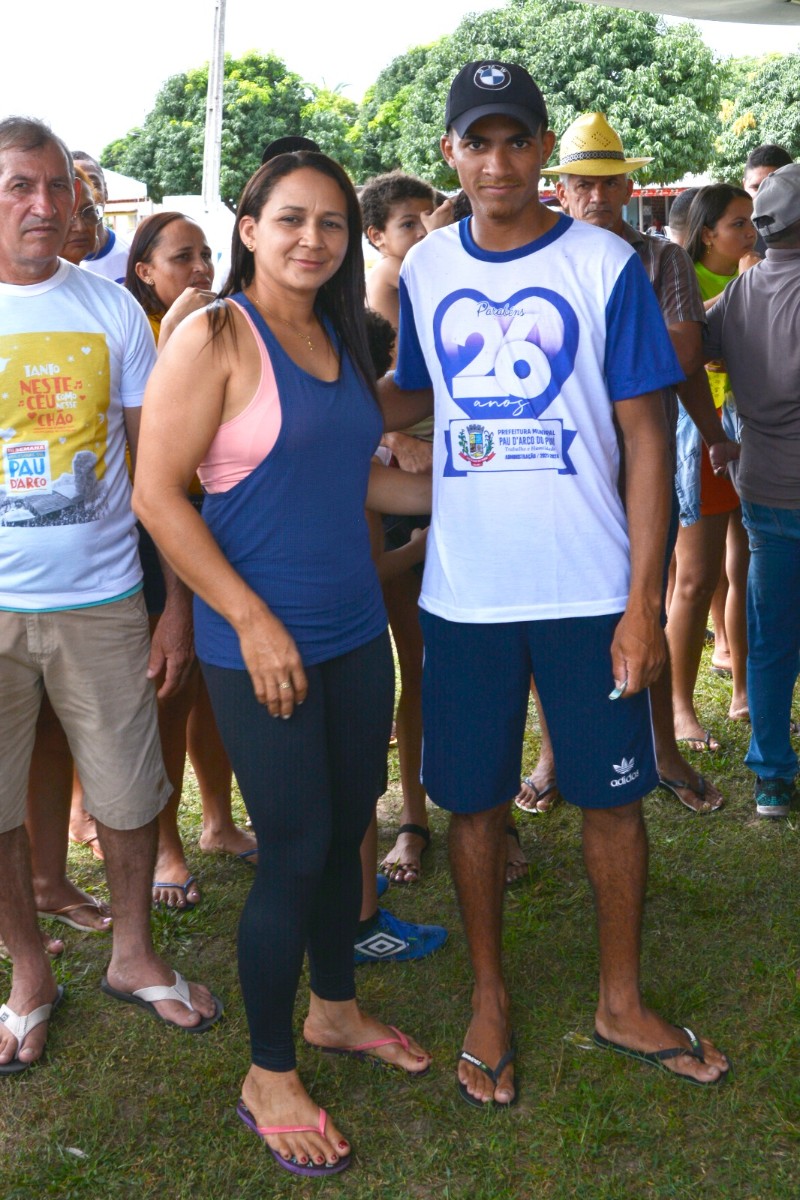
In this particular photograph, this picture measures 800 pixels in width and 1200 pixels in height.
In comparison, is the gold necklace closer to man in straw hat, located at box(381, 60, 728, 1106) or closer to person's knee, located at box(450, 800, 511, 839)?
man in straw hat, located at box(381, 60, 728, 1106)

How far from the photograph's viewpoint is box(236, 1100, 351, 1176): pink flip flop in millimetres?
2574

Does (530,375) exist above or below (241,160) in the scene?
below

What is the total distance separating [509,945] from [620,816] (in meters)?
0.88

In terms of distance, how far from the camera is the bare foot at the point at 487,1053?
278cm

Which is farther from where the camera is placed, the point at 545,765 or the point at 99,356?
the point at 545,765

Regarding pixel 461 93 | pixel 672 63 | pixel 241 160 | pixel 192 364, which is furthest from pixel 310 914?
pixel 241 160

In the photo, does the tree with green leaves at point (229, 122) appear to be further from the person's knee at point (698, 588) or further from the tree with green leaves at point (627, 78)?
the person's knee at point (698, 588)

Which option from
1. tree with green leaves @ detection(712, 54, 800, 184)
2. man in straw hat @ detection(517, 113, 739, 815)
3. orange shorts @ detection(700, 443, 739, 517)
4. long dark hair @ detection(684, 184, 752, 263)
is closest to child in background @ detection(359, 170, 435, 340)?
man in straw hat @ detection(517, 113, 739, 815)

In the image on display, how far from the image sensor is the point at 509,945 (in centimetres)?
347

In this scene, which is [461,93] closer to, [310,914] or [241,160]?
[310,914]

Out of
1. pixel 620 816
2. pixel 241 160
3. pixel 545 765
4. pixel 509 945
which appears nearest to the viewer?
pixel 620 816

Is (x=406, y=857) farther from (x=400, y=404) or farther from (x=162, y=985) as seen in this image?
(x=400, y=404)

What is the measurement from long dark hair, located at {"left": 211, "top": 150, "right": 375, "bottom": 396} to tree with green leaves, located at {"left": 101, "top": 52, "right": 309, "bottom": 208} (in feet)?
147

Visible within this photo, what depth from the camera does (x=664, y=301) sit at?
3.95m
